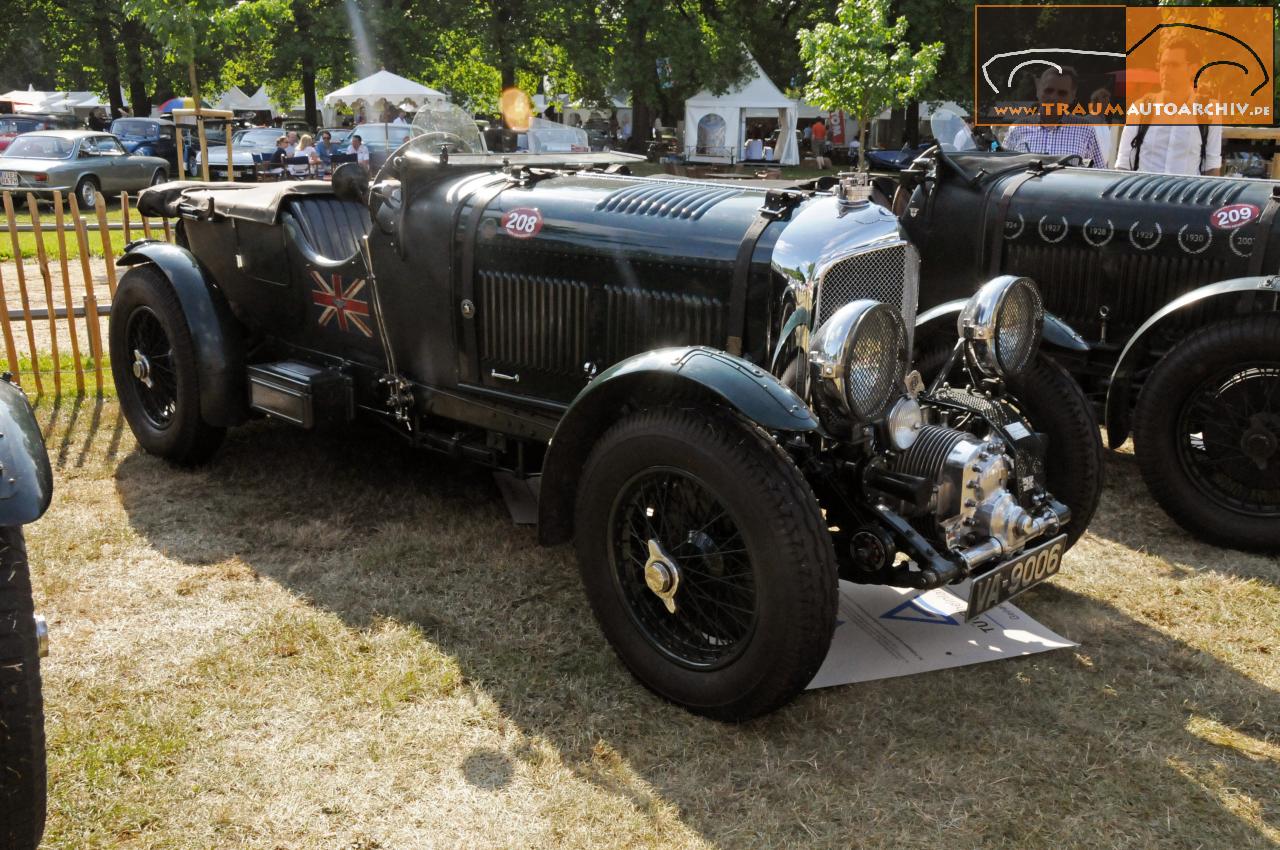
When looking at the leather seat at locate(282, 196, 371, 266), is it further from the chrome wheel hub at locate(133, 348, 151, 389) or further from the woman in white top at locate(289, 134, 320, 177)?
the woman in white top at locate(289, 134, 320, 177)

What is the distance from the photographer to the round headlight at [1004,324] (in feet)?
11.2

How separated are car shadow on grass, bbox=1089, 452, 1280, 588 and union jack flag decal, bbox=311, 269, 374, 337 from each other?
318 cm

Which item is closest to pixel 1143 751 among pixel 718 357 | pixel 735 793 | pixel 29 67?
pixel 735 793

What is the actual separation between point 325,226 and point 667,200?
1.89m

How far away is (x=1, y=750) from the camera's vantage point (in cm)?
211

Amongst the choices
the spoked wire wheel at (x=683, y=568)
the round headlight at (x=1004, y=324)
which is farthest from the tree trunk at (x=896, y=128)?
the spoked wire wheel at (x=683, y=568)

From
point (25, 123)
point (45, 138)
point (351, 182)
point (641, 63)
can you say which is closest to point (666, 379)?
point (351, 182)

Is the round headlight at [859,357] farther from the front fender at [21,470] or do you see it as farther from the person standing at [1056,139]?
the person standing at [1056,139]

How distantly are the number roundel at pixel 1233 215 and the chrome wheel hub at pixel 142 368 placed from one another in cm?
503

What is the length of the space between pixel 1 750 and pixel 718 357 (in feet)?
6.17

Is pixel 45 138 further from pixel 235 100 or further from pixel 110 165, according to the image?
pixel 235 100

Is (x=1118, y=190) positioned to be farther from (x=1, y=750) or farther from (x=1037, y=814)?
(x=1, y=750)

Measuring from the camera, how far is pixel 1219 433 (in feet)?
14.5

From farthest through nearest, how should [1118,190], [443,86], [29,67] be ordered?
1. [29,67]
2. [443,86]
3. [1118,190]
